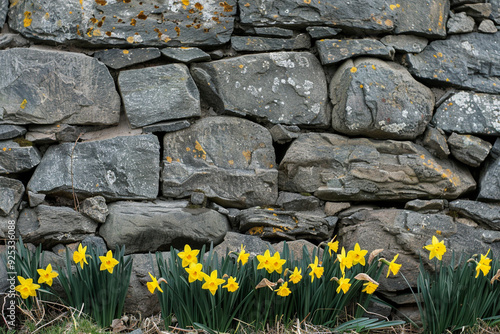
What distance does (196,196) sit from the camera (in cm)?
309

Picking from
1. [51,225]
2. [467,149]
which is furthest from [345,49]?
[51,225]

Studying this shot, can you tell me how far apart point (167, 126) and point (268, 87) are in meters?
0.71

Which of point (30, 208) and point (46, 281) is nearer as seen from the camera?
point (46, 281)

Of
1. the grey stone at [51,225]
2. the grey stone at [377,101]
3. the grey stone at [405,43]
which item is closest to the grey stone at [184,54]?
the grey stone at [377,101]

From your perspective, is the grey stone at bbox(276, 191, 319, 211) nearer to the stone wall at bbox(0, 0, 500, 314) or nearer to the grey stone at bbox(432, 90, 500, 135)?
the stone wall at bbox(0, 0, 500, 314)

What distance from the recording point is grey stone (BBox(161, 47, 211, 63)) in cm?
315

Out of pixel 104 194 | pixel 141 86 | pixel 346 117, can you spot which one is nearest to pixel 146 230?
pixel 104 194

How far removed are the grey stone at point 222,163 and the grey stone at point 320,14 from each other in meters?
0.70

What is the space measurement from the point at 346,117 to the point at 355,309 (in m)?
1.20

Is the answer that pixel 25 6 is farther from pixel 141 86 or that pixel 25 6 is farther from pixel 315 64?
pixel 315 64

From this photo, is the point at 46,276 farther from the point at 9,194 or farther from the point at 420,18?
the point at 420,18

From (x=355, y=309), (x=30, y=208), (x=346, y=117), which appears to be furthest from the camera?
(x=346, y=117)

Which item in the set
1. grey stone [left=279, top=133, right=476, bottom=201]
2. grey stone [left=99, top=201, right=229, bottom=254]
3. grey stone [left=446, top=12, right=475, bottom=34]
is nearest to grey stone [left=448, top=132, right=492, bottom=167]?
grey stone [left=279, top=133, right=476, bottom=201]

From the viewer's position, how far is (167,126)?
3.13 meters
